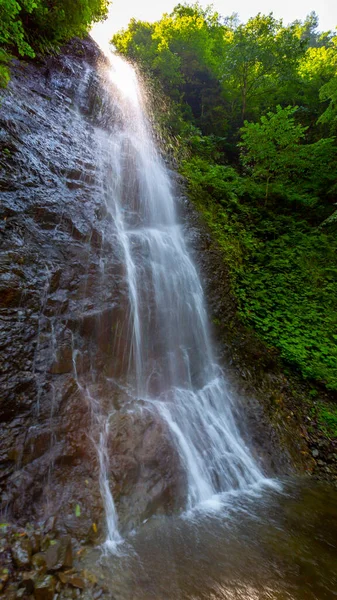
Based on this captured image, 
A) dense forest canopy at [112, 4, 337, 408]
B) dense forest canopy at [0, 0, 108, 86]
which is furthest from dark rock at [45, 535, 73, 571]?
dense forest canopy at [0, 0, 108, 86]

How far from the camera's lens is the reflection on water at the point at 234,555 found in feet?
7.52

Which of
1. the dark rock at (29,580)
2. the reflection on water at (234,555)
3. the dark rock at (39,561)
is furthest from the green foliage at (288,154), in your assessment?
the dark rock at (29,580)

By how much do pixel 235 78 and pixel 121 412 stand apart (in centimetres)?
1415

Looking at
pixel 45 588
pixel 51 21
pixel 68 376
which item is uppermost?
pixel 51 21

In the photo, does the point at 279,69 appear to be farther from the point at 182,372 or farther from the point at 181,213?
the point at 182,372

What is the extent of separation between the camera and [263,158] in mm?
8078

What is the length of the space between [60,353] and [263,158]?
25.0 feet

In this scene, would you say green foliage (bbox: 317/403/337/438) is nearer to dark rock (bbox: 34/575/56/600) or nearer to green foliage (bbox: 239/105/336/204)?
dark rock (bbox: 34/575/56/600)

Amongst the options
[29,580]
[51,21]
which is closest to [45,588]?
[29,580]

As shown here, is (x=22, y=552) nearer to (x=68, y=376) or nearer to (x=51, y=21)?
(x=68, y=376)

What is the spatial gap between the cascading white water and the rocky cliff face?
216 mm

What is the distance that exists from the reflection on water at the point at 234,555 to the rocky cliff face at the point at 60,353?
1.12 ft

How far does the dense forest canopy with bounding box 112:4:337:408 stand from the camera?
625cm

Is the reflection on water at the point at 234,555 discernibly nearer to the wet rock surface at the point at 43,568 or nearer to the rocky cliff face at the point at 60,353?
the wet rock surface at the point at 43,568
